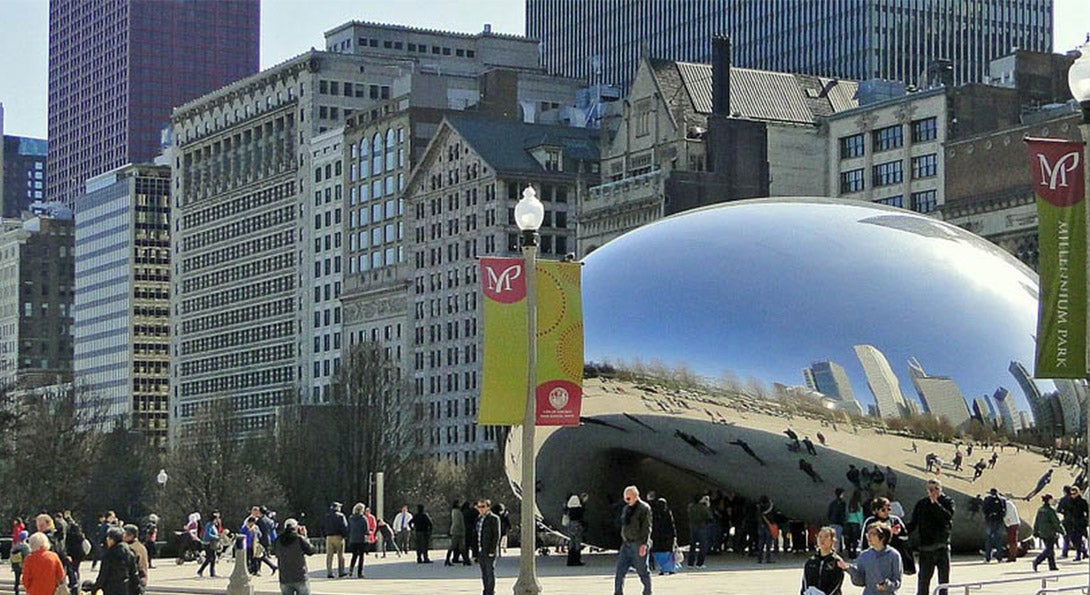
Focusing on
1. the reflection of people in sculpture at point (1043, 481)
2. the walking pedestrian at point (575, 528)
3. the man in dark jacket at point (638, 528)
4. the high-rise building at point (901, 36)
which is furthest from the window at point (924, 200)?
the man in dark jacket at point (638, 528)

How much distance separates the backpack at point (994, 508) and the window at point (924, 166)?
267ft

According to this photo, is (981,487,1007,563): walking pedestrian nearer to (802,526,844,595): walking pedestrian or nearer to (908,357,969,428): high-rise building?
(908,357,969,428): high-rise building

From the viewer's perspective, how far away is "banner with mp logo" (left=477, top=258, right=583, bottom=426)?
1200 inches

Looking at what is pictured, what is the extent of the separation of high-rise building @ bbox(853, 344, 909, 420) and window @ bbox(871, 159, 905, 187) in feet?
274

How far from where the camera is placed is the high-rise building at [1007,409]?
41875mm

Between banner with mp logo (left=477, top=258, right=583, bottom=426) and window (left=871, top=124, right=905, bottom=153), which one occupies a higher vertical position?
window (left=871, top=124, right=905, bottom=153)

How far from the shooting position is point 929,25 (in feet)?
553

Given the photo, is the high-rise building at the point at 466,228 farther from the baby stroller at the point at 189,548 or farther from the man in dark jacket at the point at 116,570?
the man in dark jacket at the point at 116,570

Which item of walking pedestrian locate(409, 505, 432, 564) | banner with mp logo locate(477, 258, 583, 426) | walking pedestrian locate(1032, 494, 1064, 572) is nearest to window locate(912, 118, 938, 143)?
walking pedestrian locate(409, 505, 432, 564)

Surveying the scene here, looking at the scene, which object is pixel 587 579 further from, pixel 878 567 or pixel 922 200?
pixel 922 200

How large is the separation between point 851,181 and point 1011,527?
89147 mm

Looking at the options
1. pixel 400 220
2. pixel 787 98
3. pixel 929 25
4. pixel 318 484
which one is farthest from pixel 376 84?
pixel 318 484

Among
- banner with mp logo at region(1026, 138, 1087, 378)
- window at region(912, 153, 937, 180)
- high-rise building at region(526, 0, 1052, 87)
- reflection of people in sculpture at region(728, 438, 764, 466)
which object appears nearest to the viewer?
banner with mp logo at region(1026, 138, 1087, 378)

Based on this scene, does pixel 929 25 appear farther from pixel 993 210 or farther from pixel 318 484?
pixel 318 484
